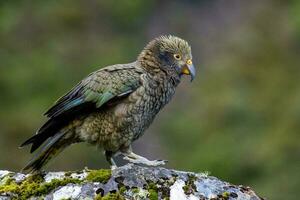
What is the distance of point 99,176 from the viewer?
31.5 feet

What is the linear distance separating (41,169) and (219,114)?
47.0 feet

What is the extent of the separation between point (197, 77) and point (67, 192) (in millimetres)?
17701

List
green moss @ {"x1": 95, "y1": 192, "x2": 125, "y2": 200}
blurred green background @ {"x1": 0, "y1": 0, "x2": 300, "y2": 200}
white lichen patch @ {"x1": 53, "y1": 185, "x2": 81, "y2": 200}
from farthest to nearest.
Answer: blurred green background @ {"x1": 0, "y1": 0, "x2": 300, "y2": 200}, white lichen patch @ {"x1": 53, "y1": 185, "x2": 81, "y2": 200}, green moss @ {"x1": 95, "y1": 192, "x2": 125, "y2": 200}

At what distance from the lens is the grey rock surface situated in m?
9.51

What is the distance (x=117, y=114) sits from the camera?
11.1 metres

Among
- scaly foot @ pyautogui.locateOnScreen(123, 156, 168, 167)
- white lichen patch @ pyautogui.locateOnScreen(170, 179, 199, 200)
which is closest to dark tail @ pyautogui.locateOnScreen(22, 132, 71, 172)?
scaly foot @ pyautogui.locateOnScreen(123, 156, 168, 167)

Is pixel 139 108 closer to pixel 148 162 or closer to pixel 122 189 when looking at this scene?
pixel 148 162

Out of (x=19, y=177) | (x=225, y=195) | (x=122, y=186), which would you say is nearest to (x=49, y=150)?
(x=19, y=177)

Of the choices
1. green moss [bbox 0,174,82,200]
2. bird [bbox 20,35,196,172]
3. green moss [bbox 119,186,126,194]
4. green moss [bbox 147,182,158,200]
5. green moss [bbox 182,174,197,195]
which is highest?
bird [bbox 20,35,196,172]

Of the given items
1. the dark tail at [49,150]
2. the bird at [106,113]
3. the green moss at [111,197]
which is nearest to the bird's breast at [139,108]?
the bird at [106,113]

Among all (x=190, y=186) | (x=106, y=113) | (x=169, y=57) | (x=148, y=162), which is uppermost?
(x=169, y=57)

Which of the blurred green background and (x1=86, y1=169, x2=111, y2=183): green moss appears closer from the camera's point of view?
(x1=86, y1=169, x2=111, y2=183): green moss

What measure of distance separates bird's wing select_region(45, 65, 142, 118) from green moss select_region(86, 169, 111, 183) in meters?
1.44

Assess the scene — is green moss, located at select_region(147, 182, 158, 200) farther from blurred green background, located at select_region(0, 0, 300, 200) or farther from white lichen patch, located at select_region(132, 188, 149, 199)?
blurred green background, located at select_region(0, 0, 300, 200)
